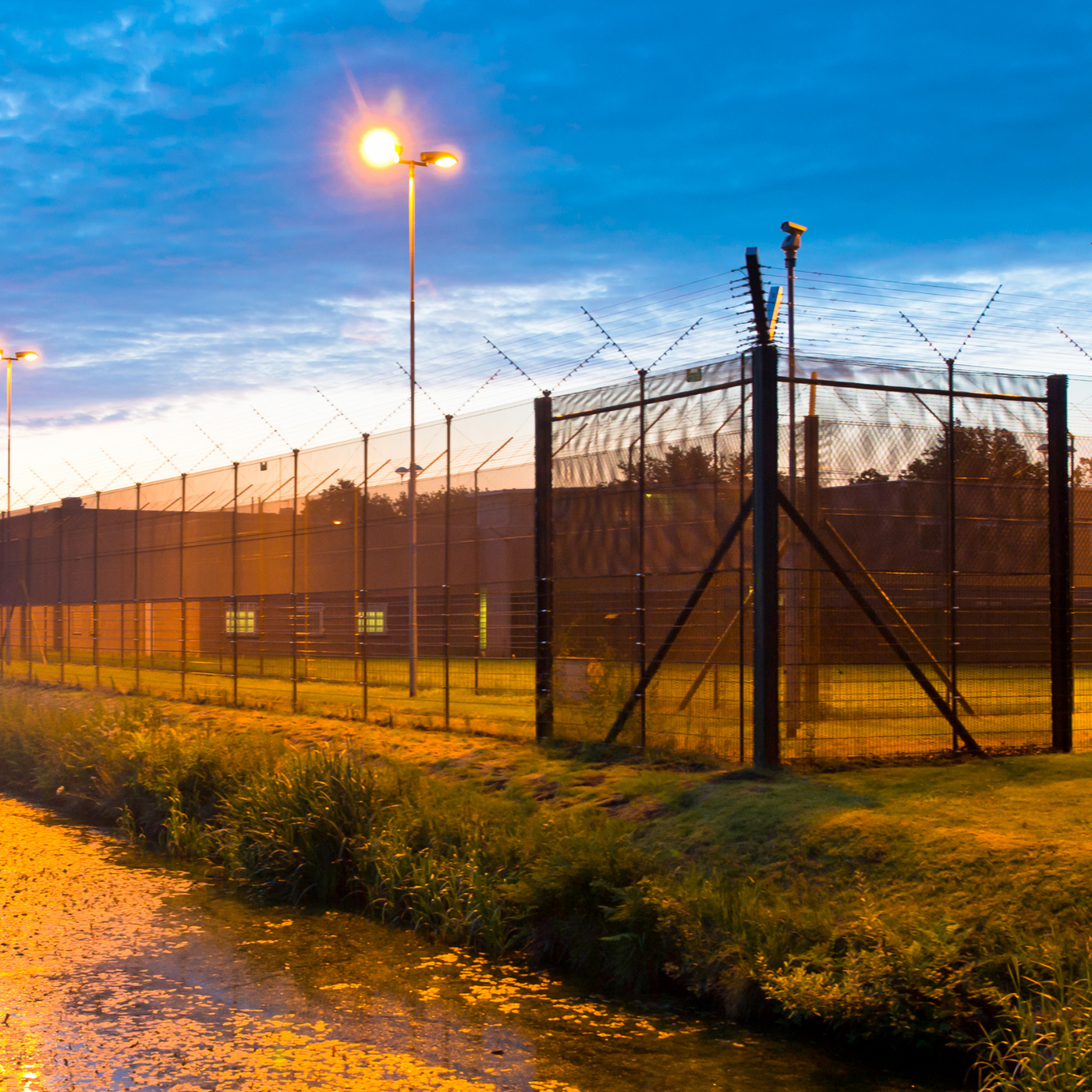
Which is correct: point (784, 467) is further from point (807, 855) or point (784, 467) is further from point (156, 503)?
point (156, 503)

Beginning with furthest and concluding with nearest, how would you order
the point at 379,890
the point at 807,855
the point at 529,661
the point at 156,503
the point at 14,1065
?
the point at 156,503 → the point at 529,661 → the point at 379,890 → the point at 807,855 → the point at 14,1065

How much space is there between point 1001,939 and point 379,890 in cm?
440

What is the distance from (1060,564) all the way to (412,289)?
11.6 metres

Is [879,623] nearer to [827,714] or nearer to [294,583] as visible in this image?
[827,714]

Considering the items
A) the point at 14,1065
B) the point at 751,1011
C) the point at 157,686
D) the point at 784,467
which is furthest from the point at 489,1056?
the point at 157,686

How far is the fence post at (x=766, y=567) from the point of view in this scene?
32.0 ft

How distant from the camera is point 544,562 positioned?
12.4 m

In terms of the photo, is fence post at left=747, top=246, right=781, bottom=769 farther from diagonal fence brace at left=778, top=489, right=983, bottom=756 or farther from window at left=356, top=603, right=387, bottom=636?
window at left=356, top=603, right=387, bottom=636

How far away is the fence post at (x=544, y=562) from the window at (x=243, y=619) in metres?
7.74

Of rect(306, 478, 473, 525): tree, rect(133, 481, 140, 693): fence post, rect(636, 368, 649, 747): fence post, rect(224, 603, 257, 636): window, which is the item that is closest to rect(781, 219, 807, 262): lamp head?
rect(636, 368, 649, 747): fence post

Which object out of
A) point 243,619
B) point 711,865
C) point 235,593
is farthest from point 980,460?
point 243,619

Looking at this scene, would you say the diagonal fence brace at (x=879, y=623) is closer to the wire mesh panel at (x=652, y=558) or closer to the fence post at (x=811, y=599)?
the fence post at (x=811, y=599)

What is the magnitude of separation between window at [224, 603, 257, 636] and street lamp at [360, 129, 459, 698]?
2.58m

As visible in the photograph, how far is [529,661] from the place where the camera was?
13898 mm
